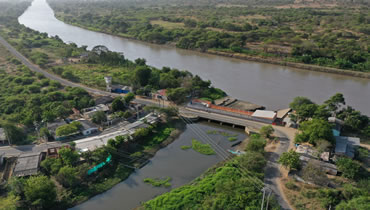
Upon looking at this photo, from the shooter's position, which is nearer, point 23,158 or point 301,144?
point 23,158

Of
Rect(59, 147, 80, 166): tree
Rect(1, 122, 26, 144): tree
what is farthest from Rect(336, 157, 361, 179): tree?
Rect(1, 122, 26, 144): tree

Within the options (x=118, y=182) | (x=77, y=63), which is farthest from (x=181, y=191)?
(x=77, y=63)

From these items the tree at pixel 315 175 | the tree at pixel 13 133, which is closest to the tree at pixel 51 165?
the tree at pixel 13 133

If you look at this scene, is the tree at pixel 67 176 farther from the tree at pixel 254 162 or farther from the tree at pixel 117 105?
the tree at pixel 254 162

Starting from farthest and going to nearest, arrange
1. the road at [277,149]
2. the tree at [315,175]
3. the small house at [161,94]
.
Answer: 1. the small house at [161,94]
2. the tree at [315,175]
3. the road at [277,149]

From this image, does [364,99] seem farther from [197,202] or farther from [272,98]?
[197,202]

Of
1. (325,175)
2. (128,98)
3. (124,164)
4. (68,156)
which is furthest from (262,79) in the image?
(68,156)
